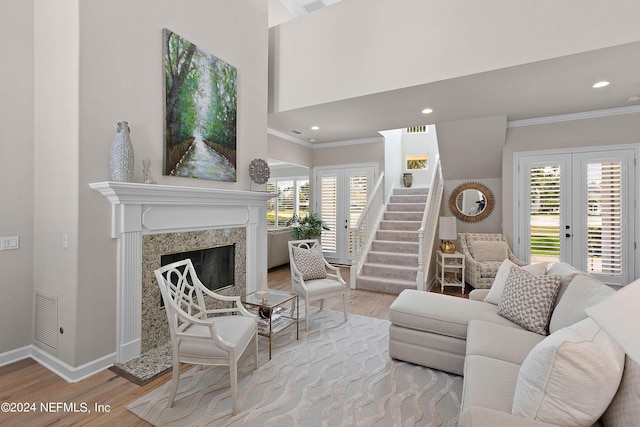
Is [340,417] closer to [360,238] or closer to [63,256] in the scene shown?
[63,256]

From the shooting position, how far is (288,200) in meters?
8.69

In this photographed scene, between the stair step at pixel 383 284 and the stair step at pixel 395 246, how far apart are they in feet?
2.53

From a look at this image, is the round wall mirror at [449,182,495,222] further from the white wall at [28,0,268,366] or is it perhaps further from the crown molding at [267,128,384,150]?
the white wall at [28,0,268,366]

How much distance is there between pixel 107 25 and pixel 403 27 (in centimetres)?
312

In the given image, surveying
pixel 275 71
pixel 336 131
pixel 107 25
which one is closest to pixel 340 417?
pixel 107 25

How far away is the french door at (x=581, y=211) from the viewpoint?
15.2 feet

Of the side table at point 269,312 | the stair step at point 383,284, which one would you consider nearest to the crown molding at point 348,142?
the stair step at point 383,284

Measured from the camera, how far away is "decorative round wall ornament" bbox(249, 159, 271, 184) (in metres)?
3.85

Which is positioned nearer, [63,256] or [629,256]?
[63,256]

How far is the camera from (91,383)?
232cm

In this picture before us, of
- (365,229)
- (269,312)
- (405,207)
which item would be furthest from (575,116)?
(269,312)

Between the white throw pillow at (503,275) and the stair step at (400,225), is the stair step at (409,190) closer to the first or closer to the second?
the stair step at (400,225)

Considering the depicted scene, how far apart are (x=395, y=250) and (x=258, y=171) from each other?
3.10 metres

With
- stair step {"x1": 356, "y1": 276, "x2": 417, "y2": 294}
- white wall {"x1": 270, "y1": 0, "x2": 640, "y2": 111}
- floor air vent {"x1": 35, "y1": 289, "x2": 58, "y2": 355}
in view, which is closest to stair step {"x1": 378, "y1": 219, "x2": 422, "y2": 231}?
stair step {"x1": 356, "y1": 276, "x2": 417, "y2": 294}
